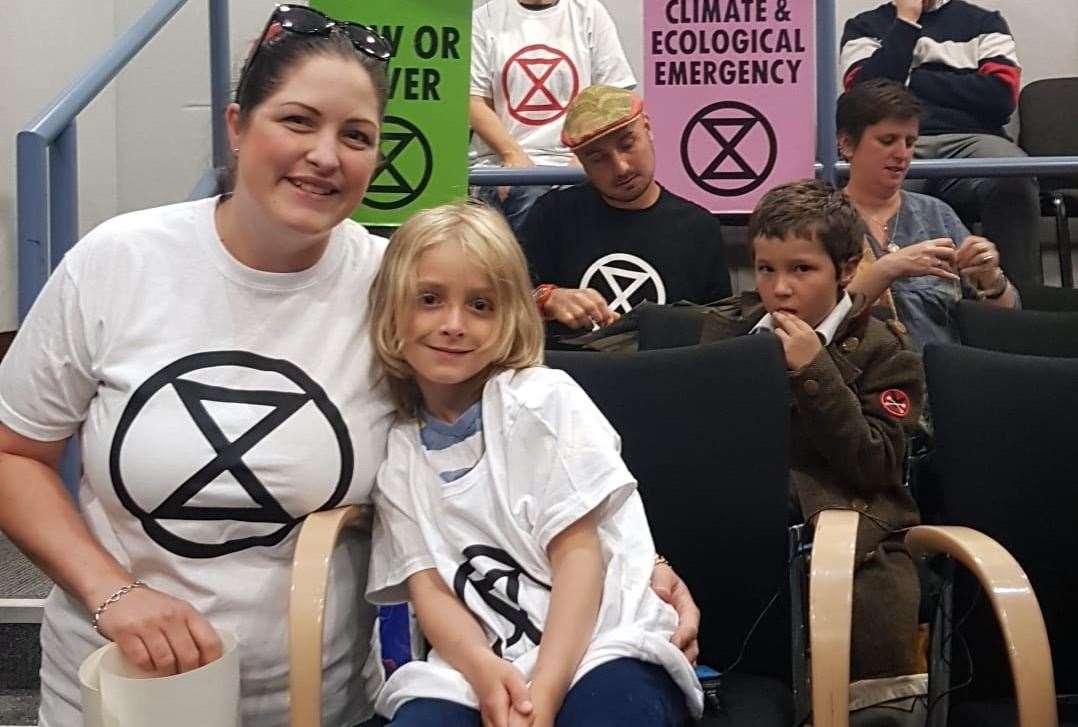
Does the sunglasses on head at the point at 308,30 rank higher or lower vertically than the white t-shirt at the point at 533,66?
lower

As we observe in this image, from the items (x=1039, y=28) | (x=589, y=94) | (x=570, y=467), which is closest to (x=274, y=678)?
(x=570, y=467)

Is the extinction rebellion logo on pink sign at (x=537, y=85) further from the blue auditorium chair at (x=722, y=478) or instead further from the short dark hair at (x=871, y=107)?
the blue auditorium chair at (x=722, y=478)

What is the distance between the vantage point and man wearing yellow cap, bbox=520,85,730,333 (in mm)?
2609

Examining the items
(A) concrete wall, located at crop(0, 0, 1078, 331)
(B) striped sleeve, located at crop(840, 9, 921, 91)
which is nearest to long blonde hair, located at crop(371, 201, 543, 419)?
(B) striped sleeve, located at crop(840, 9, 921, 91)

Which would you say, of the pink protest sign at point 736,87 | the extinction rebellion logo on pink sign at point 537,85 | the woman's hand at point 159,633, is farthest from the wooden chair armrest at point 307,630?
the extinction rebellion logo on pink sign at point 537,85

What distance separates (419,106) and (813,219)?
74cm

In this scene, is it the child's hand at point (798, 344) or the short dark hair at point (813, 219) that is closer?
the child's hand at point (798, 344)

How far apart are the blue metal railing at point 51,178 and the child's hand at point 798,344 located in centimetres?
104

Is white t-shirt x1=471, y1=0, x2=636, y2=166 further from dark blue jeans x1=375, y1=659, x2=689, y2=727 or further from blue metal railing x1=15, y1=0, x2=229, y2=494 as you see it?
dark blue jeans x1=375, y1=659, x2=689, y2=727

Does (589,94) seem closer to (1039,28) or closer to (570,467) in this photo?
(570,467)

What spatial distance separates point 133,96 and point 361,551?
142 inches

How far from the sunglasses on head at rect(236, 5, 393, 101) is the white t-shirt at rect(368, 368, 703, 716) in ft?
1.52

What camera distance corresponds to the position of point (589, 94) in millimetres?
2668

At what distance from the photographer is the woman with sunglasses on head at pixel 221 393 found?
144cm
